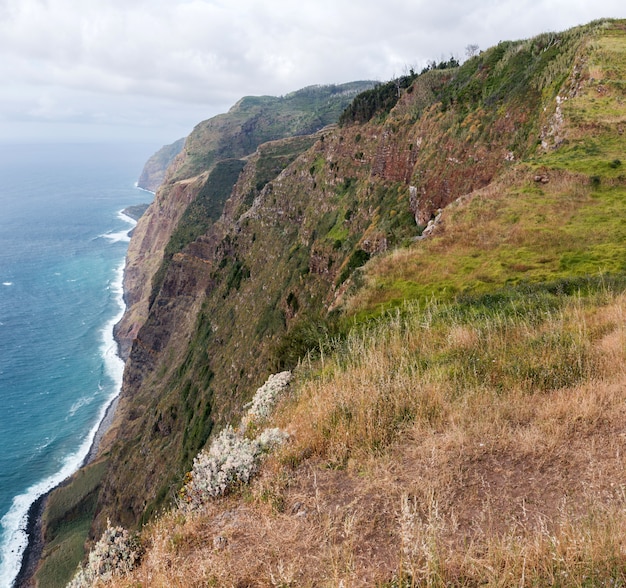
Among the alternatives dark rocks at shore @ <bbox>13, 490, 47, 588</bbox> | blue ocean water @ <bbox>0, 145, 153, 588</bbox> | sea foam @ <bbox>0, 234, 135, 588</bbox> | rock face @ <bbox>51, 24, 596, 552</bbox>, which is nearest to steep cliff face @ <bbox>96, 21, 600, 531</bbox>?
rock face @ <bbox>51, 24, 596, 552</bbox>

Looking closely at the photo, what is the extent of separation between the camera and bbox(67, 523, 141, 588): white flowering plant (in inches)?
236

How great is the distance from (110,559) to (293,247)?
71.9 meters

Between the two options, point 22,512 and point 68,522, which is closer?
point 22,512

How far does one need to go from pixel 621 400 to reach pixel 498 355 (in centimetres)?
225

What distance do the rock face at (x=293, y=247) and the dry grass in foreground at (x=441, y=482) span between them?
675 centimetres

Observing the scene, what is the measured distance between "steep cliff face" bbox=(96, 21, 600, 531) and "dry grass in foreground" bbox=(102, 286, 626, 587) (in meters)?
6.81

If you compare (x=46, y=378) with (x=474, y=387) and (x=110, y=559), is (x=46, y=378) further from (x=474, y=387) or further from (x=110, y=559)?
(x=474, y=387)

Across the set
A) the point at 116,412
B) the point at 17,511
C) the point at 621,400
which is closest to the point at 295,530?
the point at 621,400

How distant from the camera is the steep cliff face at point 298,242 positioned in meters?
35.6

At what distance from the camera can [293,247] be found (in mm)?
76938

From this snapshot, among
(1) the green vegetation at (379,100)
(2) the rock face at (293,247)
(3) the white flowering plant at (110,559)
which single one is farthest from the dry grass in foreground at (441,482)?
(1) the green vegetation at (379,100)

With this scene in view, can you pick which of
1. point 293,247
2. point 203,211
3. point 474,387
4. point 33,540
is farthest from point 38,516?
point 203,211

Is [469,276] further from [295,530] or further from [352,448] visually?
[295,530]

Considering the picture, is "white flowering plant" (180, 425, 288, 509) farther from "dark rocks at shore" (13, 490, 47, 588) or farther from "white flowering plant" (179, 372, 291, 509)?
"dark rocks at shore" (13, 490, 47, 588)
